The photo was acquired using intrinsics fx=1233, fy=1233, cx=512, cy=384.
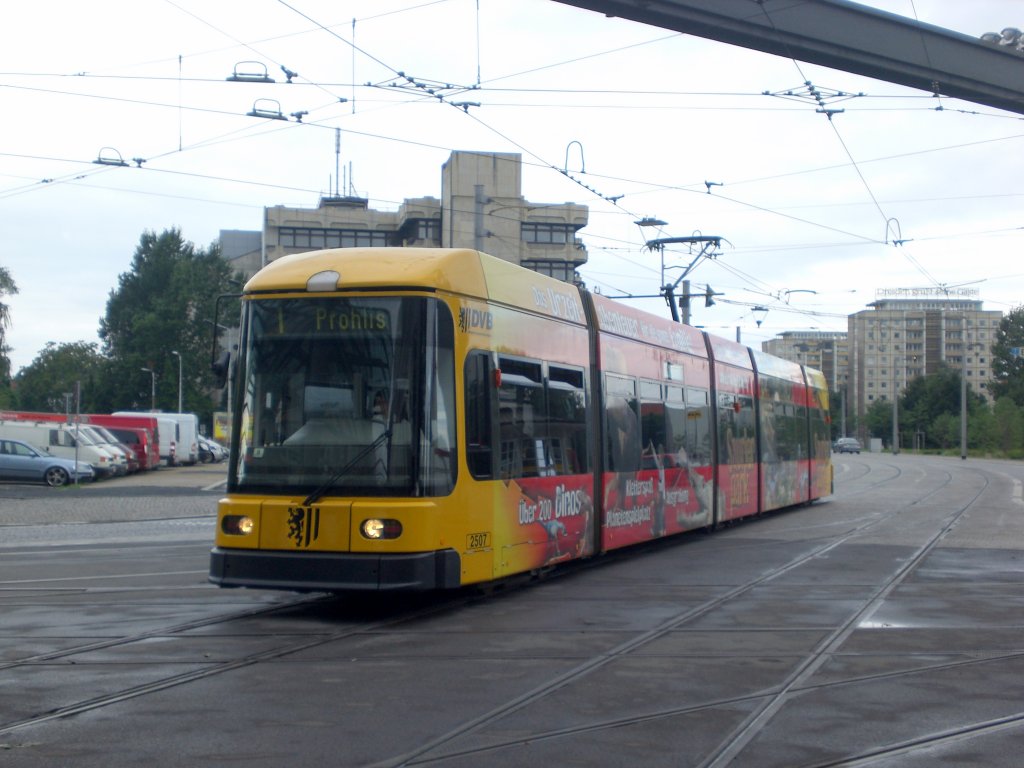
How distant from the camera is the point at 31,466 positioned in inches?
1469

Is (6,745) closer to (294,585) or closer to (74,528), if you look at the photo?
(294,585)

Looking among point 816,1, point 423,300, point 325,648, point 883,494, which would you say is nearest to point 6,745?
point 325,648

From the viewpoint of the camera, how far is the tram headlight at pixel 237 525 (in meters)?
10.1

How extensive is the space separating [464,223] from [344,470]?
42574 millimetres

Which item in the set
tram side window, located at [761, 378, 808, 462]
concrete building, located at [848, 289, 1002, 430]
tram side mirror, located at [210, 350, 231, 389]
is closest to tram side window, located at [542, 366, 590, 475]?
tram side mirror, located at [210, 350, 231, 389]

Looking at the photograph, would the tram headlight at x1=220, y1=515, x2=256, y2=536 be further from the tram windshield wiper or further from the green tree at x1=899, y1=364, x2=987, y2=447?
the green tree at x1=899, y1=364, x2=987, y2=447

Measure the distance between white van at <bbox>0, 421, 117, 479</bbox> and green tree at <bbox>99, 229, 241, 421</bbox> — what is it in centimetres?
4050

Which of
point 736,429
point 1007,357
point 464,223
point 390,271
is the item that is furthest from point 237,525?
point 1007,357

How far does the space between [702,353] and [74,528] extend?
11.7m

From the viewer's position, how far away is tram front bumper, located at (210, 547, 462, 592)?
31.8ft

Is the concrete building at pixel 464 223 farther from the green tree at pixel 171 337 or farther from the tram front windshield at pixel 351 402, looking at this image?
the tram front windshield at pixel 351 402

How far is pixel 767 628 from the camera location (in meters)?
10.0

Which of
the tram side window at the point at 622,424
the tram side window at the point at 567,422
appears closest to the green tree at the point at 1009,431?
the tram side window at the point at 622,424

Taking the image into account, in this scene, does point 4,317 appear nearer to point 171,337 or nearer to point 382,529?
point 171,337
